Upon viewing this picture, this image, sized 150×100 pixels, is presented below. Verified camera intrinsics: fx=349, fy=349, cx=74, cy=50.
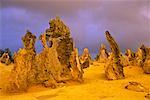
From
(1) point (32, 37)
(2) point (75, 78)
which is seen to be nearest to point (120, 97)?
(2) point (75, 78)

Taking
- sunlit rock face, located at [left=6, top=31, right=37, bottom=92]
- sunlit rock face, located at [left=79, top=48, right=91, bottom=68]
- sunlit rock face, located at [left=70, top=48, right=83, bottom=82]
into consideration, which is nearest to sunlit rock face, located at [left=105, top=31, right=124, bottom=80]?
sunlit rock face, located at [left=70, top=48, right=83, bottom=82]

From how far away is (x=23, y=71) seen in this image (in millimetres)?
21109

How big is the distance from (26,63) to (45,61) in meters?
1.33

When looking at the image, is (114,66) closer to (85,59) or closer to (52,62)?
(52,62)

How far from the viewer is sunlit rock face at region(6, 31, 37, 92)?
816 inches

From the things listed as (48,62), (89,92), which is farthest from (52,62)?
(89,92)

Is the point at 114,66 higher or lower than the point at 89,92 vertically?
higher

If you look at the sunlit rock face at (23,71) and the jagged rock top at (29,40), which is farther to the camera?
the jagged rock top at (29,40)

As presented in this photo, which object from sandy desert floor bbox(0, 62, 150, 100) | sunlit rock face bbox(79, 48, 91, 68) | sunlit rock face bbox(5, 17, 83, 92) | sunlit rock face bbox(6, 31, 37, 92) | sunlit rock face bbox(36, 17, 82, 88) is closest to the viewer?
sandy desert floor bbox(0, 62, 150, 100)

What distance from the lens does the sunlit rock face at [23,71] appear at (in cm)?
2073

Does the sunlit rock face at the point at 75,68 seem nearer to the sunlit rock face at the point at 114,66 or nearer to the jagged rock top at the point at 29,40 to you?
the sunlit rock face at the point at 114,66

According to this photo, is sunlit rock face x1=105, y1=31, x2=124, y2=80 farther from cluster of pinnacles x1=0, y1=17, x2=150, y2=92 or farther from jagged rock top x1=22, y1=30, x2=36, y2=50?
jagged rock top x1=22, y1=30, x2=36, y2=50

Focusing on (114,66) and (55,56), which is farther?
(114,66)

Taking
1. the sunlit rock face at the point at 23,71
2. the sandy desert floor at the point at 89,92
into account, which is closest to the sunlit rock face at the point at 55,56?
the sunlit rock face at the point at 23,71
